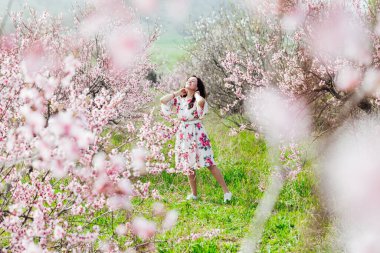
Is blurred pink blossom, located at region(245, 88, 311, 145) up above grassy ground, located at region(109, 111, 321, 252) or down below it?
above

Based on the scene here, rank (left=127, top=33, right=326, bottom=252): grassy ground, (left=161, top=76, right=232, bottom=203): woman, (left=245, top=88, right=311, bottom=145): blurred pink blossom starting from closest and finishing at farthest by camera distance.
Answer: (left=127, top=33, right=326, bottom=252): grassy ground → (left=161, top=76, right=232, bottom=203): woman → (left=245, top=88, right=311, bottom=145): blurred pink blossom

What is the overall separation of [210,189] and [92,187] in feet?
14.3

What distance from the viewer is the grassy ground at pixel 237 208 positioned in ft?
14.3

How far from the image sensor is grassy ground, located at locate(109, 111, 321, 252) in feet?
14.3

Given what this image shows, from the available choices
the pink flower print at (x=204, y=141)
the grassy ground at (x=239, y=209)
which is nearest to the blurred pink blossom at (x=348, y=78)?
the grassy ground at (x=239, y=209)

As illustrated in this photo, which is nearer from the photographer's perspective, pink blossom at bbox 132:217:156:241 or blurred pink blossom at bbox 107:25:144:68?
pink blossom at bbox 132:217:156:241

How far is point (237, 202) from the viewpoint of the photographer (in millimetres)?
5977

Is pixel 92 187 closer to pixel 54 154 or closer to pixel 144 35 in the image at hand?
pixel 54 154

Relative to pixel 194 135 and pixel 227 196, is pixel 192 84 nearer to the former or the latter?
pixel 194 135

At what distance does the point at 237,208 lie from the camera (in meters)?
5.70

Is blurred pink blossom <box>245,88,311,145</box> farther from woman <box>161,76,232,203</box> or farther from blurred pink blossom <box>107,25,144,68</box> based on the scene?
blurred pink blossom <box>107,25,144,68</box>

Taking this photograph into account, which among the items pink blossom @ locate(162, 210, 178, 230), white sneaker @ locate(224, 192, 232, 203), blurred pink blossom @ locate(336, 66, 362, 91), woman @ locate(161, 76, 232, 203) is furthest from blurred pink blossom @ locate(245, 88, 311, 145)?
pink blossom @ locate(162, 210, 178, 230)

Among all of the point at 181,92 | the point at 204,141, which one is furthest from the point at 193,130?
the point at 181,92

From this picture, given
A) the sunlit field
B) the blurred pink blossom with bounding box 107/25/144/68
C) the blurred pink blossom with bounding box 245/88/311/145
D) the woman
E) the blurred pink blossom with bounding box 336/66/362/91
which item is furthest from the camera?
the blurred pink blossom with bounding box 107/25/144/68
